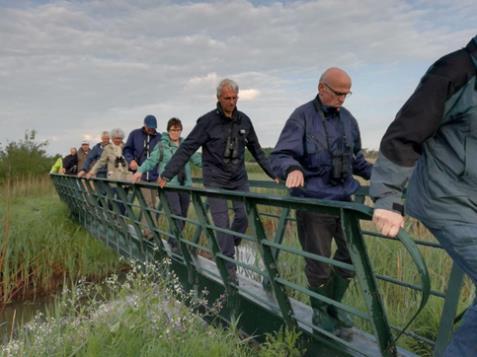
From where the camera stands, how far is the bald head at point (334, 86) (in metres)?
3.44

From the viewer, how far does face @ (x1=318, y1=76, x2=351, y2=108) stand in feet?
11.3

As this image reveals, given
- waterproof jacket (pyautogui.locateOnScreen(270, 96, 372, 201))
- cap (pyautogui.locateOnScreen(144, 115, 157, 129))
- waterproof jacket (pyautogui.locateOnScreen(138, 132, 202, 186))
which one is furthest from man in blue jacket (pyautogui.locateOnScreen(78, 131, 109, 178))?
waterproof jacket (pyautogui.locateOnScreen(270, 96, 372, 201))

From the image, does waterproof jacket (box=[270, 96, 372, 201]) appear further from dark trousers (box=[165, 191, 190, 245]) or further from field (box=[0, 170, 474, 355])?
dark trousers (box=[165, 191, 190, 245])

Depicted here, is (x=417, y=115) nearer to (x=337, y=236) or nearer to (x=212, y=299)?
(x=337, y=236)

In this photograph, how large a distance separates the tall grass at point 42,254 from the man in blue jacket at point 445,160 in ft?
21.5

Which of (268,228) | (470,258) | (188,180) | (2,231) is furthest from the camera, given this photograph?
(268,228)

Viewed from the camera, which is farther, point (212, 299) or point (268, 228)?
point (268, 228)

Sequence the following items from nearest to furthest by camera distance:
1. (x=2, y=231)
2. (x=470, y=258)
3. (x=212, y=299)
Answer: (x=470, y=258), (x=212, y=299), (x=2, y=231)

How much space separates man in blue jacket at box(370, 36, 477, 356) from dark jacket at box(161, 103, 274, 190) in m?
3.15

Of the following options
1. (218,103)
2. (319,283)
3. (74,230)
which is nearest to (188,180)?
(218,103)

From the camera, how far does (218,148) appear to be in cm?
531

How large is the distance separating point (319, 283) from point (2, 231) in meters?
6.66

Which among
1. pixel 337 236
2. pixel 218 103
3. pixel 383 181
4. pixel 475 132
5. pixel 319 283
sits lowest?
pixel 319 283

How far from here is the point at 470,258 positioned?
2117mm
